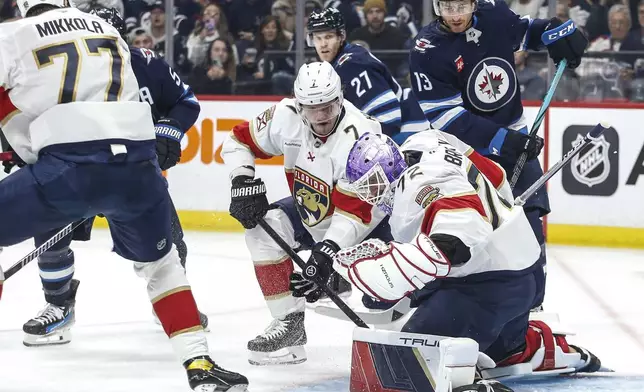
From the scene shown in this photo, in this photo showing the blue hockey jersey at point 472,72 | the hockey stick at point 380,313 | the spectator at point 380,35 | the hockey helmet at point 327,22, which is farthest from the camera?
the spectator at point 380,35

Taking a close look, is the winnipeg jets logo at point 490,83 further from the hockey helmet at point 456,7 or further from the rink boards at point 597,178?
the rink boards at point 597,178

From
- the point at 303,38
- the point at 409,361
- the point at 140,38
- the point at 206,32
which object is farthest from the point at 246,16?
the point at 409,361

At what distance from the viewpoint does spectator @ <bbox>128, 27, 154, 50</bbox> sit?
7.06m

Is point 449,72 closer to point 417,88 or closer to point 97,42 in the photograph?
point 417,88

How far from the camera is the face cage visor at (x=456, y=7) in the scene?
393 cm

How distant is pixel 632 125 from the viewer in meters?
6.07

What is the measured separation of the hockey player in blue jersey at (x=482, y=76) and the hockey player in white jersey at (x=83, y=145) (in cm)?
139

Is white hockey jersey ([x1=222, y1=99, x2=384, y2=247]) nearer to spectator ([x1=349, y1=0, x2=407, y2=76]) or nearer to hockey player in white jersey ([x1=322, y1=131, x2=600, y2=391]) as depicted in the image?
hockey player in white jersey ([x1=322, y1=131, x2=600, y2=391])

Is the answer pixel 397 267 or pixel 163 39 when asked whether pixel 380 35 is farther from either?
pixel 397 267

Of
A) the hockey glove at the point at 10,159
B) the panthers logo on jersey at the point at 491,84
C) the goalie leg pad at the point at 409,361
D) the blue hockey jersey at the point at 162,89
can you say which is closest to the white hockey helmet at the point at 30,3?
the hockey glove at the point at 10,159

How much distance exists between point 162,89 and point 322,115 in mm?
796

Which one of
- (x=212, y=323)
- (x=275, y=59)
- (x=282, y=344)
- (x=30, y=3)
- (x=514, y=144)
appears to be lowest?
(x=212, y=323)

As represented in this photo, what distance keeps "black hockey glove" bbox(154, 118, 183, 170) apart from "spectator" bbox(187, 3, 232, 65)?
3340mm

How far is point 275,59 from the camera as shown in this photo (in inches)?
269
